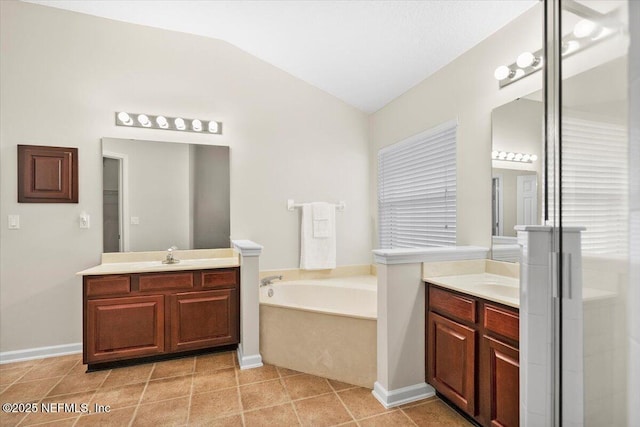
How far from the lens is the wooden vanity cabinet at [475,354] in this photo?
149 centimetres

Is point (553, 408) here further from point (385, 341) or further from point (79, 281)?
point (79, 281)

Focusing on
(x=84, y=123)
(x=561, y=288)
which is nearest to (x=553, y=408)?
A: (x=561, y=288)

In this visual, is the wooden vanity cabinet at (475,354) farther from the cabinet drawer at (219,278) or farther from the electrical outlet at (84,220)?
the electrical outlet at (84,220)

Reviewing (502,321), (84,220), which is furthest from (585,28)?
(84,220)

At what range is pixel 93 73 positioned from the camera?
2.80m

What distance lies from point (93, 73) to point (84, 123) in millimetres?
452

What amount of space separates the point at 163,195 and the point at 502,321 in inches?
114

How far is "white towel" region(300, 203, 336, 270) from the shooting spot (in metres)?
3.41

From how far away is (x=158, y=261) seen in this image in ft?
9.67

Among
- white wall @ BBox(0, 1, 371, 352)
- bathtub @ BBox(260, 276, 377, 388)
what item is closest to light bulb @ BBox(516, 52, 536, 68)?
bathtub @ BBox(260, 276, 377, 388)

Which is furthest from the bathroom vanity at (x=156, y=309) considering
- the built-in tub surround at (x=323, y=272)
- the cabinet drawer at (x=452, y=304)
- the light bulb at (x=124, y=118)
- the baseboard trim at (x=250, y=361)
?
the cabinet drawer at (x=452, y=304)

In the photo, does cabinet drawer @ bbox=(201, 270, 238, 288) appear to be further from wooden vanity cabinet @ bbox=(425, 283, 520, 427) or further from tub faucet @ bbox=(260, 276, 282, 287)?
wooden vanity cabinet @ bbox=(425, 283, 520, 427)

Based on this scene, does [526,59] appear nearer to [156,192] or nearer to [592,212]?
[592,212]

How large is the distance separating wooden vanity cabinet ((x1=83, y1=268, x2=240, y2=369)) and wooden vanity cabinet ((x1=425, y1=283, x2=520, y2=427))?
5.30 ft
